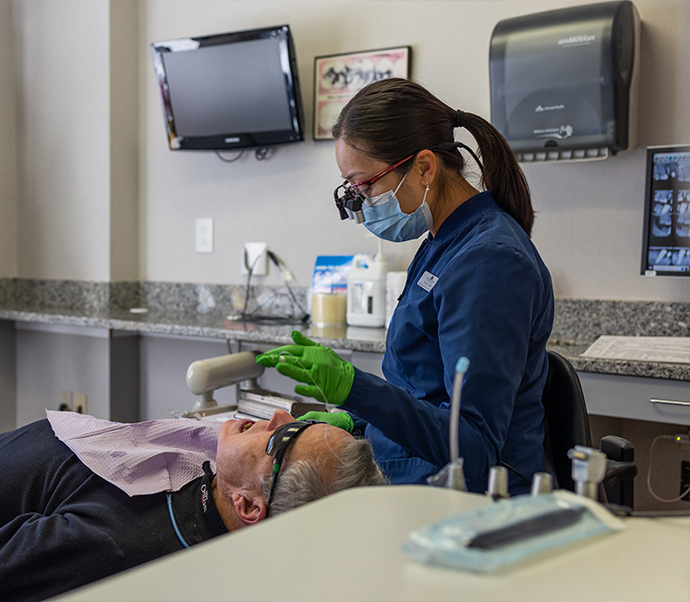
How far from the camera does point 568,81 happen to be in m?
1.93

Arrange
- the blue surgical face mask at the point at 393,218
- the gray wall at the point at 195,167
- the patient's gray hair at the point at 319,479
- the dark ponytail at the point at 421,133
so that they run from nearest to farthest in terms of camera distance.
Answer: the patient's gray hair at the point at 319,479 < the dark ponytail at the point at 421,133 < the blue surgical face mask at the point at 393,218 < the gray wall at the point at 195,167

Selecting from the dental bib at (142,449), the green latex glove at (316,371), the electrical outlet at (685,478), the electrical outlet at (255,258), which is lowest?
the electrical outlet at (685,478)

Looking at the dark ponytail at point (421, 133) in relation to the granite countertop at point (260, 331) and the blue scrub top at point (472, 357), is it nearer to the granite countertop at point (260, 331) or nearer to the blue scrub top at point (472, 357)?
the blue scrub top at point (472, 357)

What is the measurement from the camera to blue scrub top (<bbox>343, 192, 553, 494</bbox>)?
3.30ft

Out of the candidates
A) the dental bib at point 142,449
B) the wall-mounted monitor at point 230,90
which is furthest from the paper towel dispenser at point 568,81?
the dental bib at point 142,449

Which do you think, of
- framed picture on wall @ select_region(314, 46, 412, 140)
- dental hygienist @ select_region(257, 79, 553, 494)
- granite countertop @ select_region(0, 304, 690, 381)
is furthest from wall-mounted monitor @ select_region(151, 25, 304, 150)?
dental hygienist @ select_region(257, 79, 553, 494)

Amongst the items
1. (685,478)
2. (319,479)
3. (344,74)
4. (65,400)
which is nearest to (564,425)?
(319,479)

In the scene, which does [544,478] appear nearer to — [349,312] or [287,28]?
[349,312]

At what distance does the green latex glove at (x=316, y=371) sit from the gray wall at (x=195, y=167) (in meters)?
1.43

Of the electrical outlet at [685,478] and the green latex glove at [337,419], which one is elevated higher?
the green latex glove at [337,419]

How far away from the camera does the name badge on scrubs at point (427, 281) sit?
117 cm

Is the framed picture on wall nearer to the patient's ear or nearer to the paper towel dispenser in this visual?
the paper towel dispenser

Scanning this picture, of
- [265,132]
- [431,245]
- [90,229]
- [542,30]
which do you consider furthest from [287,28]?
[431,245]

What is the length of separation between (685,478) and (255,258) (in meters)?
1.80
